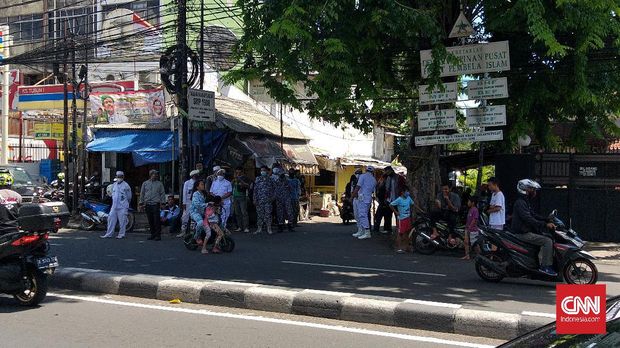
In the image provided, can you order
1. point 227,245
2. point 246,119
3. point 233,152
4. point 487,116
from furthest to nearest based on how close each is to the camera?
point 246,119 < point 233,152 < point 227,245 < point 487,116

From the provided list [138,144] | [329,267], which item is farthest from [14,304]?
[138,144]

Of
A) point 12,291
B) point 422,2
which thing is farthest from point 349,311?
point 422,2

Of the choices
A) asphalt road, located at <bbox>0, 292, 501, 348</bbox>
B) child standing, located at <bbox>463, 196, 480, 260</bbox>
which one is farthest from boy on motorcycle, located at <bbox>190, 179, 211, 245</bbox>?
child standing, located at <bbox>463, 196, 480, 260</bbox>

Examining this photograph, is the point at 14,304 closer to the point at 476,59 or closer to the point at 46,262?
the point at 46,262

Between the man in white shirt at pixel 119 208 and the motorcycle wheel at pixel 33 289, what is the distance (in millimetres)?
7984

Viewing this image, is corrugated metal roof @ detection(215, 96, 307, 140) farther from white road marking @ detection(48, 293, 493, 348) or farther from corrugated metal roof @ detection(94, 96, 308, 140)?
white road marking @ detection(48, 293, 493, 348)

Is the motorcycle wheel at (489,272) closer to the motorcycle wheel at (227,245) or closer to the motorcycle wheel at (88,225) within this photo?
the motorcycle wheel at (227,245)

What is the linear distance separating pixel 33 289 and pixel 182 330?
2.43m

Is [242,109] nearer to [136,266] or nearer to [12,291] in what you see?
[136,266]

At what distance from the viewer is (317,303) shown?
770 centimetres

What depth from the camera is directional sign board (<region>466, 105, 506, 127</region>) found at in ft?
40.1

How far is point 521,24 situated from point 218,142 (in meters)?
11.4

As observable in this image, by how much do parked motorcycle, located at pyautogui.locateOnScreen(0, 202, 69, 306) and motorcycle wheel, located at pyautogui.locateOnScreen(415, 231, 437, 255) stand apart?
7648 millimetres

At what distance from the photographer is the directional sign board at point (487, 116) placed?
40.1 ft
